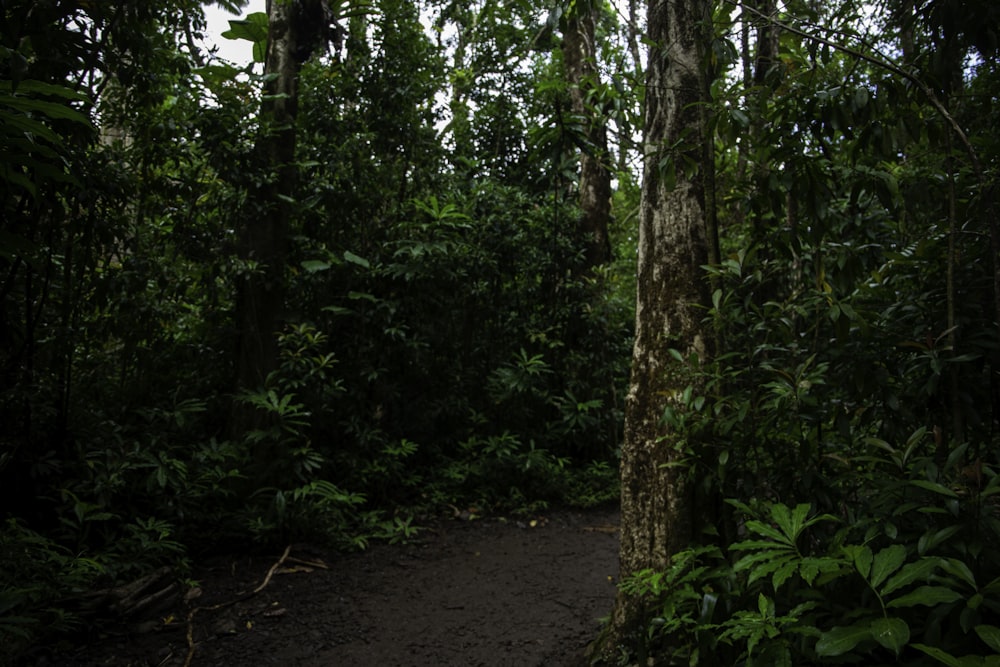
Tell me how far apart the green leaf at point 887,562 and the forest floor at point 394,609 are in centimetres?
205

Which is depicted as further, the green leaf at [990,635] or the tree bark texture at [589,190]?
the tree bark texture at [589,190]

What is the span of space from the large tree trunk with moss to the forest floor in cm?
89

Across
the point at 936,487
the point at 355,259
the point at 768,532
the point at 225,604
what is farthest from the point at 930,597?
the point at 355,259

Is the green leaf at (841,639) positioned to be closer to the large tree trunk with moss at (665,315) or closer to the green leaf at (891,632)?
the green leaf at (891,632)

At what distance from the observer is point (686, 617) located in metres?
2.68

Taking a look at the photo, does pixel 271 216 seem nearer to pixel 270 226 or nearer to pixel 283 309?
pixel 270 226

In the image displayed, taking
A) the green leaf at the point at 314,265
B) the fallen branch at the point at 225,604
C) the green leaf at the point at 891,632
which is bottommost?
the fallen branch at the point at 225,604

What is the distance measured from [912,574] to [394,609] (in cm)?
344

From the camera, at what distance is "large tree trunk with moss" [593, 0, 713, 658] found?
126 inches

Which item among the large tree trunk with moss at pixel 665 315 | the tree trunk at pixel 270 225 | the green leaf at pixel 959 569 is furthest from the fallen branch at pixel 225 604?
the green leaf at pixel 959 569

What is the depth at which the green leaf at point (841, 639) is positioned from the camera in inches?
75.8

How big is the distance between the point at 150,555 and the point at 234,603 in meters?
0.65

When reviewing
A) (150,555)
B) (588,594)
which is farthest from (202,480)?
(588,594)

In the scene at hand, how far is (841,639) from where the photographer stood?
1958 millimetres
